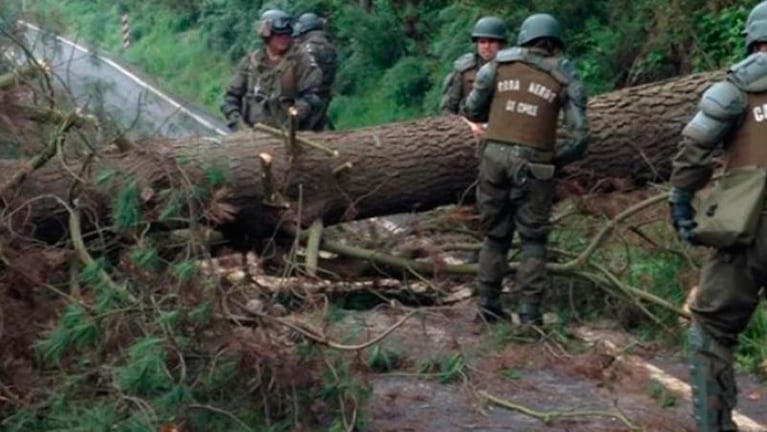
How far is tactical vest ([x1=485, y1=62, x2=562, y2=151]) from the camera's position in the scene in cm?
991

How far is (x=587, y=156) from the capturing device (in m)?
10.9

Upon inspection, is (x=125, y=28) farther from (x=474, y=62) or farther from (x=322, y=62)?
(x=474, y=62)

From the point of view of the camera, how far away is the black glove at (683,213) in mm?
7555

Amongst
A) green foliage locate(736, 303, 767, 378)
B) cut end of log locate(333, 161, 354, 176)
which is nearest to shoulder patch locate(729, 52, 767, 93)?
green foliage locate(736, 303, 767, 378)

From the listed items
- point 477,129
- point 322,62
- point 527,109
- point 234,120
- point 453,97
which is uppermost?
point 527,109

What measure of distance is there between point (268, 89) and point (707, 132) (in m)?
6.14

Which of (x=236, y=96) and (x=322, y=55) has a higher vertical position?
(x=322, y=55)

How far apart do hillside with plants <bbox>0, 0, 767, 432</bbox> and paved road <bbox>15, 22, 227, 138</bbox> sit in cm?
9

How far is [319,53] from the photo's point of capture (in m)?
13.6

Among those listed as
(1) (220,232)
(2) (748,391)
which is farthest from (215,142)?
(2) (748,391)

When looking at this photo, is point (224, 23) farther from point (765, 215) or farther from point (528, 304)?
point (765, 215)

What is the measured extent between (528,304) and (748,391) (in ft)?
4.82

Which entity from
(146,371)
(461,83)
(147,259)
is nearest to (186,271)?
(147,259)

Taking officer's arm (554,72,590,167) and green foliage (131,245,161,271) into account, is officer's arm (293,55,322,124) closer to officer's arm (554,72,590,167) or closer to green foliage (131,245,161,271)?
officer's arm (554,72,590,167)
